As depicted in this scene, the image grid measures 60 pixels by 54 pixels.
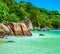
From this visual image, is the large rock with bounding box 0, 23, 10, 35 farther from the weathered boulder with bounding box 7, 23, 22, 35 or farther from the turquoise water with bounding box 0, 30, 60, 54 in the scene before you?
the turquoise water with bounding box 0, 30, 60, 54

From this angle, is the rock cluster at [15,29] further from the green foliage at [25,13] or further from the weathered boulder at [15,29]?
the green foliage at [25,13]

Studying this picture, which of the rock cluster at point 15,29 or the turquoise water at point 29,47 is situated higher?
the rock cluster at point 15,29

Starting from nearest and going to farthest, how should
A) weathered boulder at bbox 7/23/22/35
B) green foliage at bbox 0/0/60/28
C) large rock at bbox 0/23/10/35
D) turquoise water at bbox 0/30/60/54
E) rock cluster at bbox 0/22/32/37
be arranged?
turquoise water at bbox 0/30/60/54, large rock at bbox 0/23/10/35, rock cluster at bbox 0/22/32/37, weathered boulder at bbox 7/23/22/35, green foliage at bbox 0/0/60/28

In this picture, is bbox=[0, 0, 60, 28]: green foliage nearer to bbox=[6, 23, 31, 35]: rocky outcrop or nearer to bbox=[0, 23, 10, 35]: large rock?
bbox=[6, 23, 31, 35]: rocky outcrop

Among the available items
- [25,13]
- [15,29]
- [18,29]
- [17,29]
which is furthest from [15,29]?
[25,13]

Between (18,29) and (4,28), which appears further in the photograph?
(18,29)

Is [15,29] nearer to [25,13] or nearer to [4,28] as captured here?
[4,28]

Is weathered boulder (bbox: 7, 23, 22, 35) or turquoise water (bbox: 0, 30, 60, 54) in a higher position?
weathered boulder (bbox: 7, 23, 22, 35)

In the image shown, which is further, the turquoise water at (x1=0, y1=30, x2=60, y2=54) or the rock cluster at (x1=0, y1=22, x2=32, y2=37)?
the rock cluster at (x1=0, y1=22, x2=32, y2=37)

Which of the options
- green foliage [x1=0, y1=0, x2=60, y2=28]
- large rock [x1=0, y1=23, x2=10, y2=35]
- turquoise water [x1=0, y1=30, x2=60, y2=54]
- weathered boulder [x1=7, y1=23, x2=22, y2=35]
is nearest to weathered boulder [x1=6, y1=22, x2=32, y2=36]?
weathered boulder [x1=7, y1=23, x2=22, y2=35]

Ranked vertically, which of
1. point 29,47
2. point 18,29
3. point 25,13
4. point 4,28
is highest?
point 25,13

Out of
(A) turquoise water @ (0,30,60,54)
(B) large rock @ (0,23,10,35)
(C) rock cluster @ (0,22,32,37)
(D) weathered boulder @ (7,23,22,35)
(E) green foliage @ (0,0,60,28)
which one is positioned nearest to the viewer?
(A) turquoise water @ (0,30,60,54)

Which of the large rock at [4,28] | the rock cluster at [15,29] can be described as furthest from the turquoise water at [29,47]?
the rock cluster at [15,29]

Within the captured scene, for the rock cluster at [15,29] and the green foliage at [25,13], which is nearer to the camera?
the rock cluster at [15,29]
